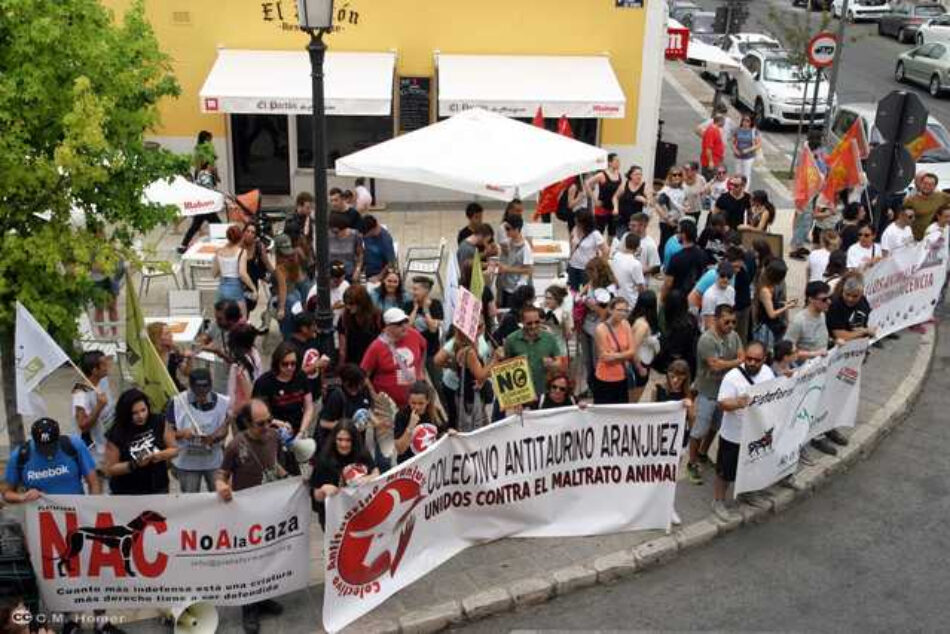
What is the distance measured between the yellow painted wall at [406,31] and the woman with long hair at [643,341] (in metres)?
9.87

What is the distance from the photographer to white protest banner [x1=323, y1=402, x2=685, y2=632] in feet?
26.7

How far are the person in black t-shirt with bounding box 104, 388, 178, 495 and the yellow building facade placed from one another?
422 inches

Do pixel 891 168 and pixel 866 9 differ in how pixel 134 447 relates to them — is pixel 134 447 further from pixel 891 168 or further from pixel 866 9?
pixel 866 9

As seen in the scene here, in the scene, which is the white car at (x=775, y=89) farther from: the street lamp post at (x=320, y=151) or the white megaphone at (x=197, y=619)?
the white megaphone at (x=197, y=619)

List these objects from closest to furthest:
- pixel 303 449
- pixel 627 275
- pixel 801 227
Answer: pixel 303 449 → pixel 627 275 → pixel 801 227

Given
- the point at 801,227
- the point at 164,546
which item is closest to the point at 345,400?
the point at 164,546

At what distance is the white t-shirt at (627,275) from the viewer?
469 inches

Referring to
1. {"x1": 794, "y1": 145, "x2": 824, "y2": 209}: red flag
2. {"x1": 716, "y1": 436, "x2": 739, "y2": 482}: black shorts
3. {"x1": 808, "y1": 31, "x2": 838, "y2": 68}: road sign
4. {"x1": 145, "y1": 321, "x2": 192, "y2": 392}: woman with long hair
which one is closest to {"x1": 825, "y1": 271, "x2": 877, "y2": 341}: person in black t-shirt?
{"x1": 716, "y1": 436, "x2": 739, "y2": 482}: black shorts

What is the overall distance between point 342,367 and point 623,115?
10838mm

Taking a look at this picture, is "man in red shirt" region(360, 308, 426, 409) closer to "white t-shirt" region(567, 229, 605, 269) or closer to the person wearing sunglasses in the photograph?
the person wearing sunglasses

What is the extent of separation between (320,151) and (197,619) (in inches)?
158

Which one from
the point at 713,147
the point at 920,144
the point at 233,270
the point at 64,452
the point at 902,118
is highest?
the point at 902,118

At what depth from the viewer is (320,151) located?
973 centimetres

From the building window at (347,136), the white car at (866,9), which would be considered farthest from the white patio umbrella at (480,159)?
the white car at (866,9)
